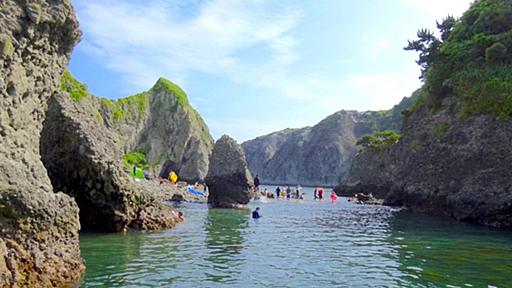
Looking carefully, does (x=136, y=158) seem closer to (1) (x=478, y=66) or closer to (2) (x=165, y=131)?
(2) (x=165, y=131)

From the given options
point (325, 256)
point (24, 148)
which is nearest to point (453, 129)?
point (325, 256)

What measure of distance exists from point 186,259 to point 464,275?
10.5 metres

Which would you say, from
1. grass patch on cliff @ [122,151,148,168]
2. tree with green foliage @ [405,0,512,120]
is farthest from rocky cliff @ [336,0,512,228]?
grass patch on cliff @ [122,151,148,168]

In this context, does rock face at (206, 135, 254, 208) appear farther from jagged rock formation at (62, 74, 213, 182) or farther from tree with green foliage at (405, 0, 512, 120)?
jagged rock formation at (62, 74, 213, 182)

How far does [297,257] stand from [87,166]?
11408 millimetres

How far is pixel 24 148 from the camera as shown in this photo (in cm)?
1375

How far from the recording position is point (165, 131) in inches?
5103

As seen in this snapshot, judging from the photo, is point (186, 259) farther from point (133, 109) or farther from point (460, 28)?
point (133, 109)

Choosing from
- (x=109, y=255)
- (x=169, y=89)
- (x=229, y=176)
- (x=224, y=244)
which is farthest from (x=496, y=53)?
(x=169, y=89)

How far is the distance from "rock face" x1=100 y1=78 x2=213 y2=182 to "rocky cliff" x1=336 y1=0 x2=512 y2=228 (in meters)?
76.1

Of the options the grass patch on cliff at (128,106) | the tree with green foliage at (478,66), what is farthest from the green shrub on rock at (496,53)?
the grass patch on cliff at (128,106)

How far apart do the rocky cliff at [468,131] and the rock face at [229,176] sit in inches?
707

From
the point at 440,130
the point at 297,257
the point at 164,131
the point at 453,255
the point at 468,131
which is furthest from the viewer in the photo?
the point at 164,131

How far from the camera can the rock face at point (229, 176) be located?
47375 millimetres
